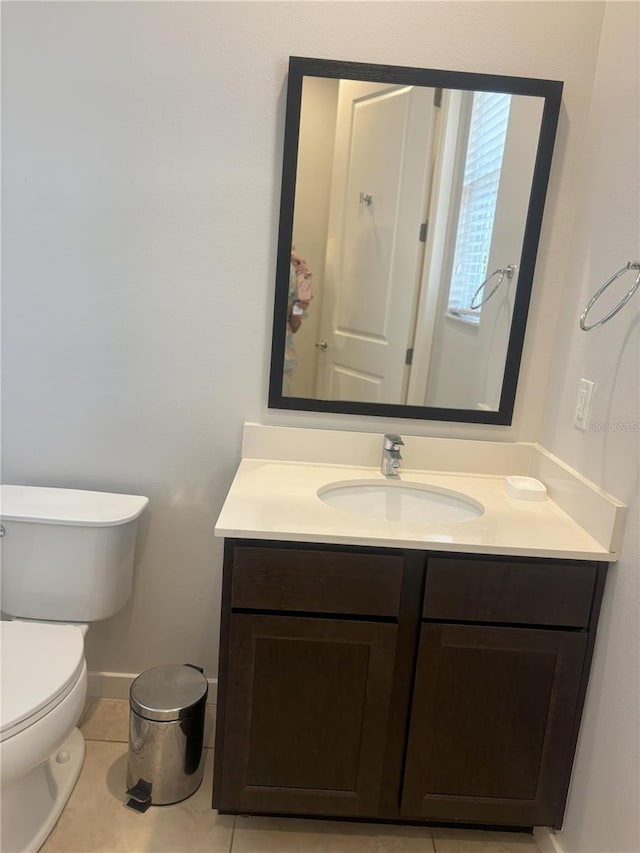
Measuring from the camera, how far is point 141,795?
Answer: 67.2 inches

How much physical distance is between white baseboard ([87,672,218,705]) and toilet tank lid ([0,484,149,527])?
59 cm

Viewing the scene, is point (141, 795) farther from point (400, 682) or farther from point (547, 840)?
point (547, 840)

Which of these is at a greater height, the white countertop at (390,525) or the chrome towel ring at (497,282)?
the chrome towel ring at (497,282)

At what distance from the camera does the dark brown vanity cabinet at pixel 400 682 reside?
1.44 m

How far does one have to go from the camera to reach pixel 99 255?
5.83 ft

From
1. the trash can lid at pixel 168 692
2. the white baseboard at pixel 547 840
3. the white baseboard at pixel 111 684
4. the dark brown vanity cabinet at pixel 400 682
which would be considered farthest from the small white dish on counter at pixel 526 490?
the white baseboard at pixel 111 684

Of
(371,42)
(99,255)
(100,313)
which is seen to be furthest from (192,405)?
(371,42)

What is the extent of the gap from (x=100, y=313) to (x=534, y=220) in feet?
3.91

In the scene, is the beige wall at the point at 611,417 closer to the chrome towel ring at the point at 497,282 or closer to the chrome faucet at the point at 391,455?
the chrome towel ring at the point at 497,282

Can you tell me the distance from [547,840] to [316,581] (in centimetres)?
89

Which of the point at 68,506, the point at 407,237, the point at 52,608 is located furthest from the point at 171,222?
the point at 52,608

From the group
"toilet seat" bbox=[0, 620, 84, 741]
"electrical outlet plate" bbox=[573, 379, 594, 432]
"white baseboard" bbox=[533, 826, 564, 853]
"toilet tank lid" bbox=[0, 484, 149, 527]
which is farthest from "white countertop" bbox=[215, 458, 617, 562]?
"white baseboard" bbox=[533, 826, 564, 853]

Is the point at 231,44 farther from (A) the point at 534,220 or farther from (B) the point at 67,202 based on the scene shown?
(A) the point at 534,220

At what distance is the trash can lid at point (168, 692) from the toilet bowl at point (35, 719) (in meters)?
0.19
